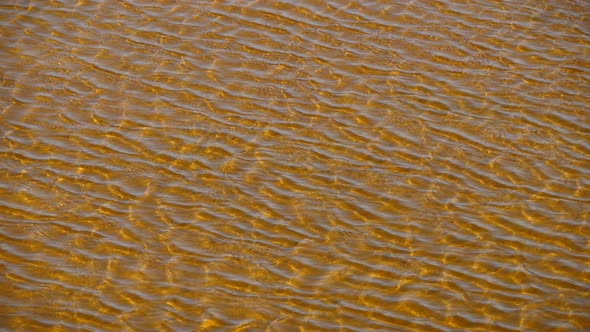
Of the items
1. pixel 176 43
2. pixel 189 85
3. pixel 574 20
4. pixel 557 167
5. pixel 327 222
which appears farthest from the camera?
pixel 574 20

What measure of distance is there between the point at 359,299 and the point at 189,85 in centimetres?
254

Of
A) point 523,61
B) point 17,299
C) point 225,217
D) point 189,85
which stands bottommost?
point 17,299

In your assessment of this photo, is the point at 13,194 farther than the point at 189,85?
No

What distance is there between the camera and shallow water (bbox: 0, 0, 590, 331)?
5.25 meters

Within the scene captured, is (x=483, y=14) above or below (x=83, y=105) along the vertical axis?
above

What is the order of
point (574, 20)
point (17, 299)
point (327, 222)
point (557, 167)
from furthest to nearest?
point (574, 20), point (557, 167), point (327, 222), point (17, 299)

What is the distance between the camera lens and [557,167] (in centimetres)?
638

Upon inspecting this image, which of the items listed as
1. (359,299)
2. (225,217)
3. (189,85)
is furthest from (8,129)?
(359,299)

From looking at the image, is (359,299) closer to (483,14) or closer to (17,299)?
(17,299)

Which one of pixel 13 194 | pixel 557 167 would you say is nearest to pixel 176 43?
pixel 13 194

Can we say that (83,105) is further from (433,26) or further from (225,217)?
(433,26)

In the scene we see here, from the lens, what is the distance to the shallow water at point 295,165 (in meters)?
5.25

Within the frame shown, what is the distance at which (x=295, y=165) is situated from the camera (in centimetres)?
629

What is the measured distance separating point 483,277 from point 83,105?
10.5 ft
